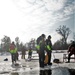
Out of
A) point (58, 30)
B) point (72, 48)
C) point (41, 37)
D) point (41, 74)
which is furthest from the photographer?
point (58, 30)

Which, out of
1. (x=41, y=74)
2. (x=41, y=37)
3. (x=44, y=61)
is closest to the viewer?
(x=41, y=74)

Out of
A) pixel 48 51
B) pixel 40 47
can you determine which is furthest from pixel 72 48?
pixel 40 47

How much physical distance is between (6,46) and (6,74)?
90170 millimetres

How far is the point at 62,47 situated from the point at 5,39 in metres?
28.8

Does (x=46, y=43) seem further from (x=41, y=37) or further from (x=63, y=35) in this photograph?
(x=63, y=35)

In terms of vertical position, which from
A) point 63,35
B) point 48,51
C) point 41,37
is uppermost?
point 63,35

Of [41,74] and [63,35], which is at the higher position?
[63,35]

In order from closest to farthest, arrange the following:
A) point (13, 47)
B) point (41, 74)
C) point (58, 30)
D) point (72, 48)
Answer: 1. point (41, 74)
2. point (72, 48)
3. point (13, 47)
4. point (58, 30)

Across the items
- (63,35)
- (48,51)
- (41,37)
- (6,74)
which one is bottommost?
(6,74)

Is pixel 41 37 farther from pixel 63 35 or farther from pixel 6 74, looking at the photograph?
pixel 63 35

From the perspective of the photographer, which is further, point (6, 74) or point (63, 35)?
point (63, 35)

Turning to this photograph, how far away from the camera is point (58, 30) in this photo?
97438 mm

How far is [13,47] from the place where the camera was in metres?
20.5

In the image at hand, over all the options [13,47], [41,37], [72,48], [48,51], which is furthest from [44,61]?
[13,47]
